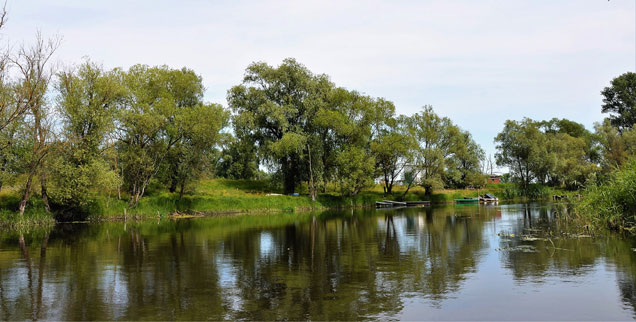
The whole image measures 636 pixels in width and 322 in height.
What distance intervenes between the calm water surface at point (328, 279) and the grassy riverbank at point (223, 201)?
1949 cm

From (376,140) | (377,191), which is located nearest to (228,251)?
(376,140)

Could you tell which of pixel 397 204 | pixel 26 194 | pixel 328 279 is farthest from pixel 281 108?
pixel 328 279

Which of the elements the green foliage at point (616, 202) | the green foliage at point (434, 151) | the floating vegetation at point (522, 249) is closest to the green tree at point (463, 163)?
the green foliage at point (434, 151)

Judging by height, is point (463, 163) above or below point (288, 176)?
above

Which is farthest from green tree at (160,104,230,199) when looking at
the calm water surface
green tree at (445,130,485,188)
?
green tree at (445,130,485,188)

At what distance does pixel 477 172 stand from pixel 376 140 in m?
35.7

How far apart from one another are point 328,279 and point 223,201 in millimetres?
47157

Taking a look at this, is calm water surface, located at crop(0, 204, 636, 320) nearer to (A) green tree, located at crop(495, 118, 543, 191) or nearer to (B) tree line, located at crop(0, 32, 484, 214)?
(B) tree line, located at crop(0, 32, 484, 214)

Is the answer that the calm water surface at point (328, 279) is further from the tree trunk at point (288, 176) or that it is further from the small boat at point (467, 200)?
the small boat at point (467, 200)

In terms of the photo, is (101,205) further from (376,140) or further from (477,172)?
(477,172)

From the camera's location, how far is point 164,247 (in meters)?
26.2

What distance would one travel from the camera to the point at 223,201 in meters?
61.5

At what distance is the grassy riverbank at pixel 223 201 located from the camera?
45.4 m

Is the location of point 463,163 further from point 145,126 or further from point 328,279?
point 328,279
